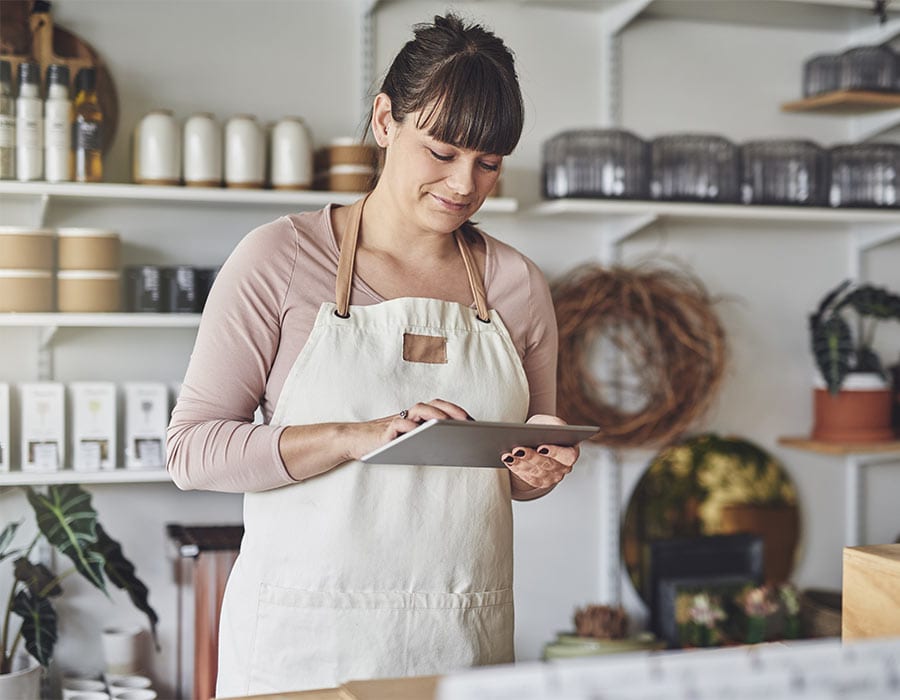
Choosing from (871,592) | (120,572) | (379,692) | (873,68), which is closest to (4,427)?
(120,572)

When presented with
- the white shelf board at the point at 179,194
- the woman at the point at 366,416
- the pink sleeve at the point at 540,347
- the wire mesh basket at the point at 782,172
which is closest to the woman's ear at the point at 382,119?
the woman at the point at 366,416

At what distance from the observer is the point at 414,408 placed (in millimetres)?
1256

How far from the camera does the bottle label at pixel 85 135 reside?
2352 mm

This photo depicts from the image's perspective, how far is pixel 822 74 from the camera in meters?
2.99

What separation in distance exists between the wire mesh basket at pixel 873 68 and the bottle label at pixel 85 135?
1.86 meters

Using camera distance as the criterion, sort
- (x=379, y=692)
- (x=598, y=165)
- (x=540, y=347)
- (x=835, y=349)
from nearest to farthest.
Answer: (x=379, y=692)
(x=540, y=347)
(x=598, y=165)
(x=835, y=349)

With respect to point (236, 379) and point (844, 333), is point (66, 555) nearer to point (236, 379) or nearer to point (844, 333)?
point (236, 379)

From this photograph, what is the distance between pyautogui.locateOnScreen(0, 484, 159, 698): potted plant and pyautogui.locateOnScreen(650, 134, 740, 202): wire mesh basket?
58.6 inches

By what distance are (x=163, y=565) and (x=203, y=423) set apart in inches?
54.4

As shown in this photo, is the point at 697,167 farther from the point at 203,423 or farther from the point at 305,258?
the point at 203,423

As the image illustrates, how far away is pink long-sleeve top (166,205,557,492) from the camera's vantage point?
52.6 inches

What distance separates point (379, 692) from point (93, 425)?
4.97 ft

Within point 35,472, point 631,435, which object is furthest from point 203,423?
point 631,435

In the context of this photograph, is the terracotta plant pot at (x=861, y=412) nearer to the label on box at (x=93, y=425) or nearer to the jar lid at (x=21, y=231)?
the label on box at (x=93, y=425)
